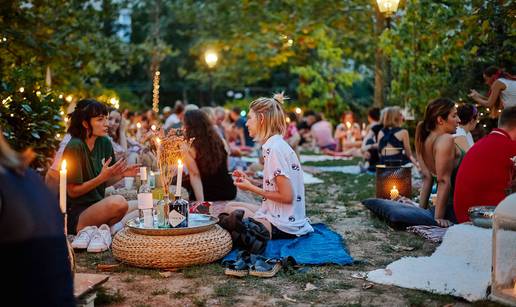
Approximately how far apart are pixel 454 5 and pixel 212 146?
5.71 m

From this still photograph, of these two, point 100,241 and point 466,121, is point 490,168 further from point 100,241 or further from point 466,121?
point 100,241

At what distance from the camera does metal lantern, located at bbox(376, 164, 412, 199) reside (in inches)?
319

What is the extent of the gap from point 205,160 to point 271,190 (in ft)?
5.07


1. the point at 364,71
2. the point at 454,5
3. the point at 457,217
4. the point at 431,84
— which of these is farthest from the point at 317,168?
the point at 364,71

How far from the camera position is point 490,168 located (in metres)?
5.51

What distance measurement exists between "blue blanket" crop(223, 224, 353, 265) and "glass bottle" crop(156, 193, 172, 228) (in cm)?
62

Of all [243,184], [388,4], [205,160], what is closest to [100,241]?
[243,184]

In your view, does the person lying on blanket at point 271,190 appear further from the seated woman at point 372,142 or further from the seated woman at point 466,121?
the seated woman at point 372,142

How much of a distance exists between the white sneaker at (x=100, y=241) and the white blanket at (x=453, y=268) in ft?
7.92

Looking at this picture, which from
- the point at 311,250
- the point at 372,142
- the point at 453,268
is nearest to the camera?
the point at 453,268

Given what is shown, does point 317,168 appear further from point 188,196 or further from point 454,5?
point 188,196

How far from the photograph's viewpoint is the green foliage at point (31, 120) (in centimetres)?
740

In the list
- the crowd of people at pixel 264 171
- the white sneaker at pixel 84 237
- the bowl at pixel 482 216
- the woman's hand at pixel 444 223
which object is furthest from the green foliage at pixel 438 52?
the white sneaker at pixel 84 237

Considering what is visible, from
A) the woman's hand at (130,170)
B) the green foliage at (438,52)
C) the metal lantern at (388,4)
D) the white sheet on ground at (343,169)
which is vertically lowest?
the white sheet on ground at (343,169)
